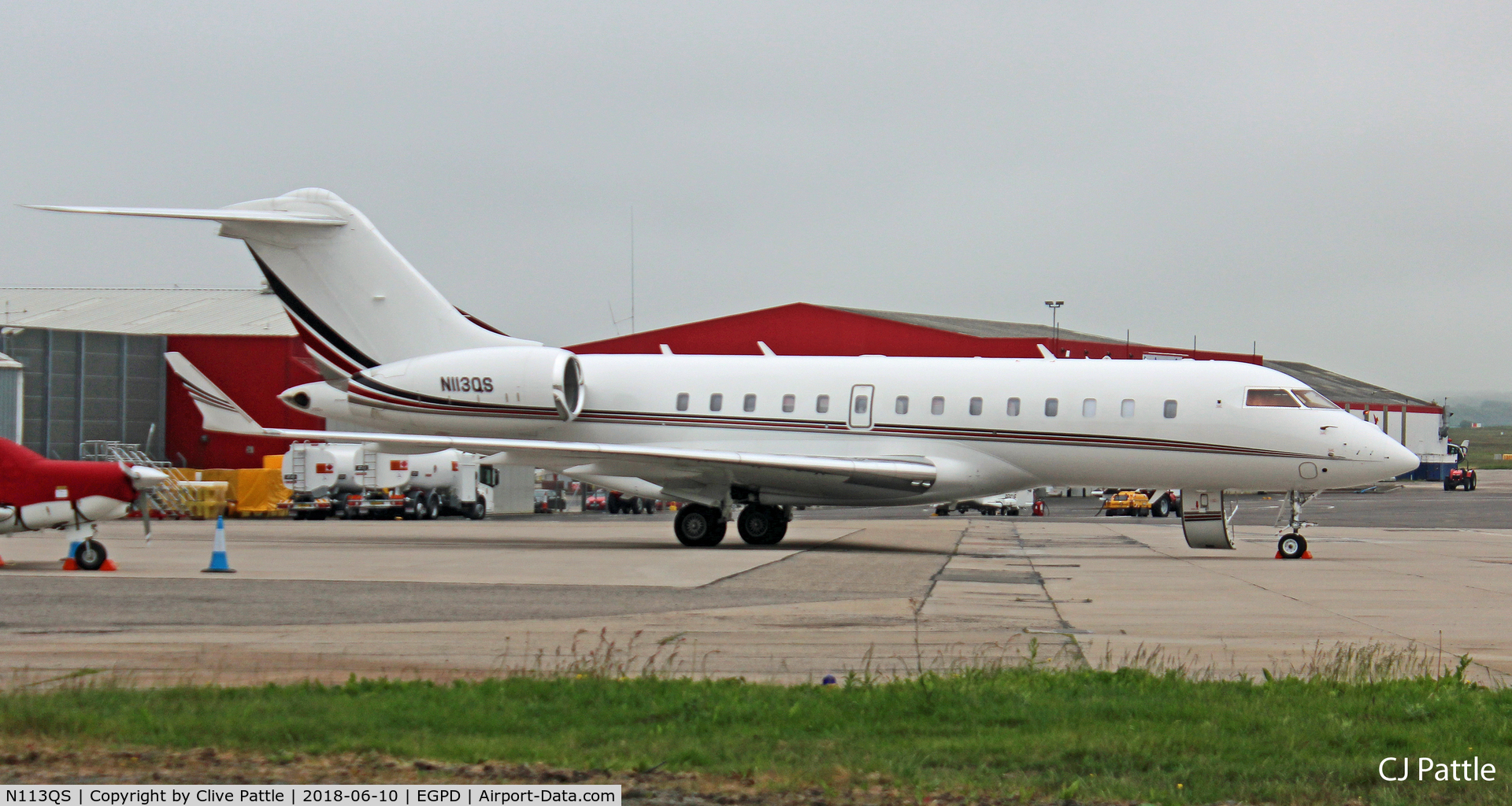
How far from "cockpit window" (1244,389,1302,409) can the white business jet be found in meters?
0.04

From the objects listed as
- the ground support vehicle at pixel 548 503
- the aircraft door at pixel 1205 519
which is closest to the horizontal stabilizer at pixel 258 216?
the aircraft door at pixel 1205 519

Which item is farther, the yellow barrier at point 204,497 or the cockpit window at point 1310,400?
the yellow barrier at point 204,497

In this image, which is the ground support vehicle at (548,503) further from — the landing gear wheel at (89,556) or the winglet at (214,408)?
the landing gear wheel at (89,556)

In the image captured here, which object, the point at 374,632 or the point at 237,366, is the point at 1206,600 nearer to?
the point at 374,632

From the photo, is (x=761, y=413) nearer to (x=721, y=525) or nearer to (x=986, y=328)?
(x=721, y=525)

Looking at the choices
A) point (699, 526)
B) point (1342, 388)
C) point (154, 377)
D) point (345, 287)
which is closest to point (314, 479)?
point (154, 377)

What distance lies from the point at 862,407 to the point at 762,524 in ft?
9.15

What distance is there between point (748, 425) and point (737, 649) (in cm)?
1416

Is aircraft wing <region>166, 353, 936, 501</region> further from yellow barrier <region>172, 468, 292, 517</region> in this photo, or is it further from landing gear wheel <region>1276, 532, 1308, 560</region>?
yellow barrier <region>172, 468, 292, 517</region>

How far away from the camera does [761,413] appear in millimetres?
24328

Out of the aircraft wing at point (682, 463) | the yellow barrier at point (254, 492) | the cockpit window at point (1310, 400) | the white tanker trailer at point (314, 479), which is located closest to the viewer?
the cockpit window at point (1310, 400)

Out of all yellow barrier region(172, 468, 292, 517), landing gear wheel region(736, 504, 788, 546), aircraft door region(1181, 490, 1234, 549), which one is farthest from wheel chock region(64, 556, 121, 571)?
yellow barrier region(172, 468, 292, 517)

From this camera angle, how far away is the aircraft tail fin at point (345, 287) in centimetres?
2566

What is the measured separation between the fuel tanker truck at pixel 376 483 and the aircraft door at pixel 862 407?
834 inches
